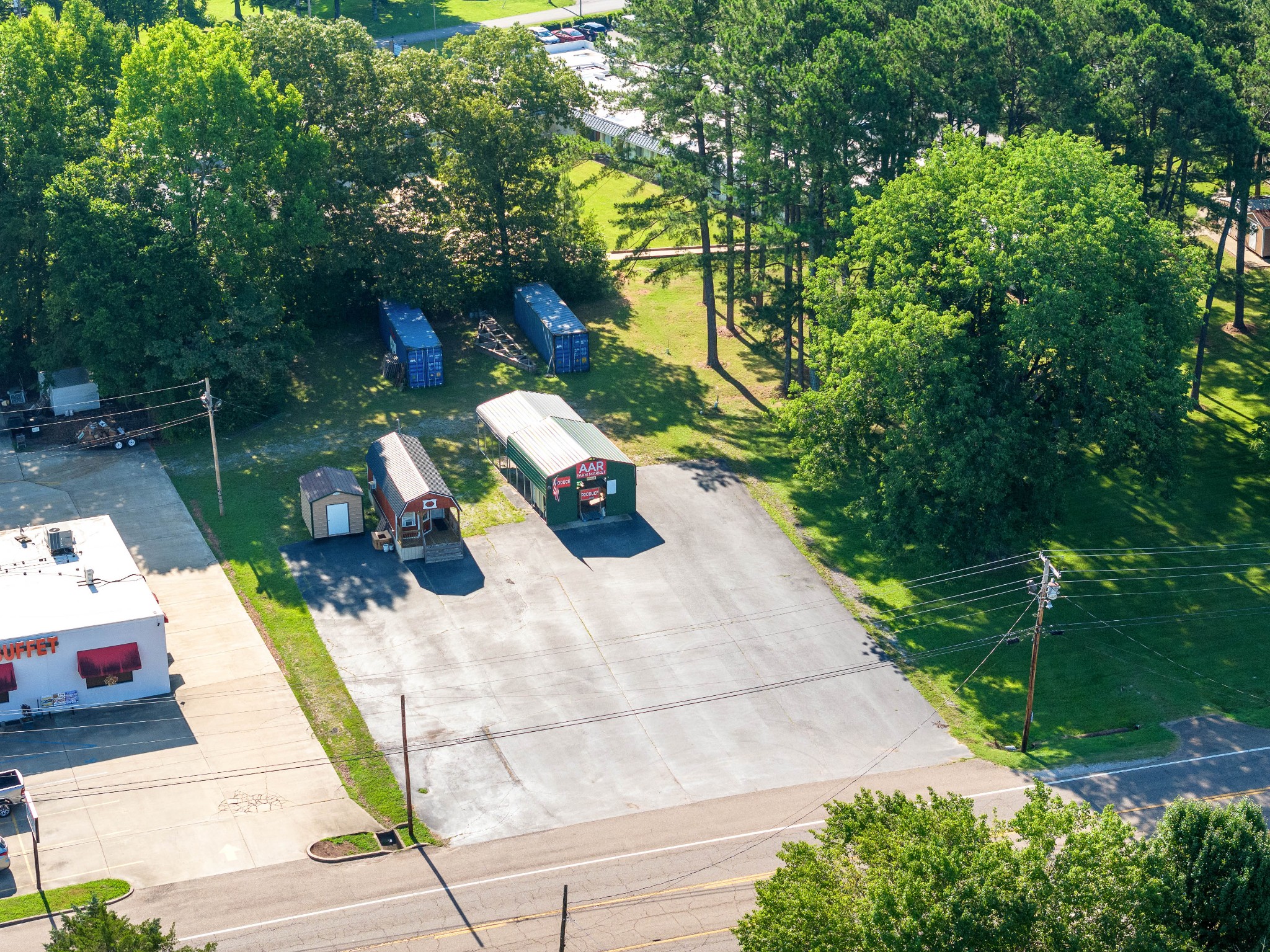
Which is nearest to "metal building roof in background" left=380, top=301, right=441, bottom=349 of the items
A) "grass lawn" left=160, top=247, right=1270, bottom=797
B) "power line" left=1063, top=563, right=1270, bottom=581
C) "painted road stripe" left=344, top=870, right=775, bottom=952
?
"grass lawn" left=160, top=247, right=1270, bottom=797

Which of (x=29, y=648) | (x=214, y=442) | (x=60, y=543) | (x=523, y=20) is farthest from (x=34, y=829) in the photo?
(x=523, y=20)

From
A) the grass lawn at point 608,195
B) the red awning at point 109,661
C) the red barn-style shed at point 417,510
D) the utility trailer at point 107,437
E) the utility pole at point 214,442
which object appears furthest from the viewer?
the grass lawn at point 608,195

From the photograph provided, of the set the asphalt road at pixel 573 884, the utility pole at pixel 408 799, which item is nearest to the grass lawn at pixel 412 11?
the utility pole at pixel 408 799

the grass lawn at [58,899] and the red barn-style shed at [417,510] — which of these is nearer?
the grass lawn at [58,899]

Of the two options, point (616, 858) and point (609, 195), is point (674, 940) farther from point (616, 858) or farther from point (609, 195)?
point (609, 195)

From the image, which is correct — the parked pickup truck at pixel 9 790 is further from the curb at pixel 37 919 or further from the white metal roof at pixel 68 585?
the white metal roof at pixel 68 585

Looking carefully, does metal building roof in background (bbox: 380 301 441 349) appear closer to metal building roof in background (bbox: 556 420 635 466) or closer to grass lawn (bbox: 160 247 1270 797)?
grass lawn (bbox: 160 247 1270 797)

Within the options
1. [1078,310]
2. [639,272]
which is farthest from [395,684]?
[639,272]

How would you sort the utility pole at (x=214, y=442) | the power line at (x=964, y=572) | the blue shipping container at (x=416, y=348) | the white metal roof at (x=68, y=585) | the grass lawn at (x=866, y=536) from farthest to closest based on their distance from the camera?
1. the blue shipping container at (x=416, y=348)
2. the utility pole at (x=214, y=442)
3. the power line at (x=964, y=572)
4. the grass lawn at (x=866, y=536)
5. the white metal roof at (x=68, y=585)
